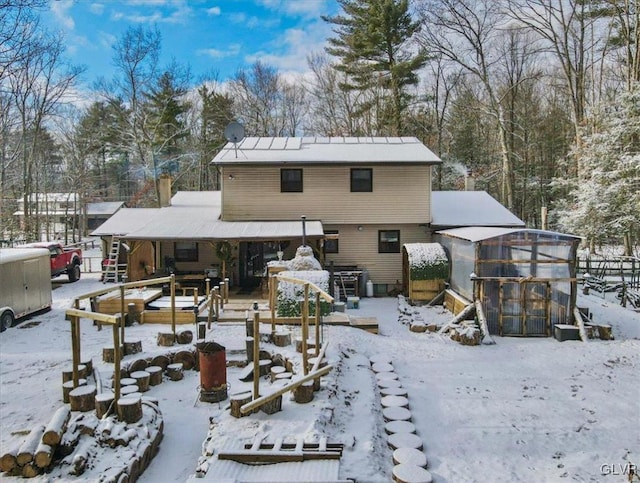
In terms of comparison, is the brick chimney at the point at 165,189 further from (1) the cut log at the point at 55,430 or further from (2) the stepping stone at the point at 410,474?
(2) the stepping stone at the point at 410,474

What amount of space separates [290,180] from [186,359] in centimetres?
956

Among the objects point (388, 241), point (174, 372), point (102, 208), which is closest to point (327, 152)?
point (388, 241)

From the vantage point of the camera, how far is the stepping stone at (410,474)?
4.84m

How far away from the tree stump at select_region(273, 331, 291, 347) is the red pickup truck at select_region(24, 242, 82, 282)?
11783 mm

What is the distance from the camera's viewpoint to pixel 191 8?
58.8 feet

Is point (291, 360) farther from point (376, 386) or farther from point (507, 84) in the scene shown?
point (507, 84)

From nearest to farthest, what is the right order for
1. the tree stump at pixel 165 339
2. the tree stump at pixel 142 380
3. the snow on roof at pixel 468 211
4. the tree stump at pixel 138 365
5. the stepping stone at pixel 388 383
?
the tree stump at pixel 142 380 → the stepping stone at pixel 388 383 → the tree stump at pixel 138 365 → the tree stump at pixel 165 339 → the snow on roof at pixel 468 211

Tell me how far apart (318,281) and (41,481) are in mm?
7290

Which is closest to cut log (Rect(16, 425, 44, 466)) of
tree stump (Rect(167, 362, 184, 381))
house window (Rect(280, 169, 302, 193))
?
tree stump (Rect(167, 362, 184, 381))

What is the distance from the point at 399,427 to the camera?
242 inches

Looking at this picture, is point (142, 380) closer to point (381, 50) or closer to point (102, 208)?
point (381, 50)

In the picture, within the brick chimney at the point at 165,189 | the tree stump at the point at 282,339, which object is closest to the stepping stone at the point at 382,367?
the tree stump at the point at 282,339

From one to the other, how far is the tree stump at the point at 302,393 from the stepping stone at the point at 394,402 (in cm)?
127

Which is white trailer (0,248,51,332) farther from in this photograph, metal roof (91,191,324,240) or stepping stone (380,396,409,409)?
stepping stone (380,396,409,409)
